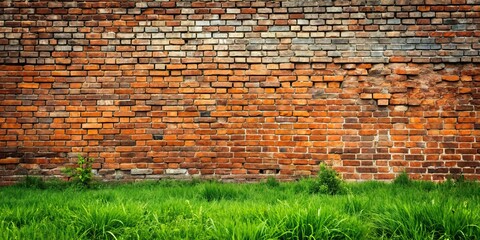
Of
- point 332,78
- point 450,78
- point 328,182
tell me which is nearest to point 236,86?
point 332,78

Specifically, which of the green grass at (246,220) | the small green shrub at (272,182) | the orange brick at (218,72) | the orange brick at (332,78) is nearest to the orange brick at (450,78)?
the orange brick at (332,78)

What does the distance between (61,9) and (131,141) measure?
218 centimetres

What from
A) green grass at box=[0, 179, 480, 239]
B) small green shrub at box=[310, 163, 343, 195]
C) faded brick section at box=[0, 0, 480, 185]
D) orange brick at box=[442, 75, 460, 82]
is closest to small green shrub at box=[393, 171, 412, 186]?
faded brick section at box=[0, 0, 480, 185]

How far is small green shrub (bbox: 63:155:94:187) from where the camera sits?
4.66m

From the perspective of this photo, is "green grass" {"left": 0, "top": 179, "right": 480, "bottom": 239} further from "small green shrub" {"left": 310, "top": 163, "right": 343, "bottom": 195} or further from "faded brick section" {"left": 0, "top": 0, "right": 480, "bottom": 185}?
"faded brick section" {"left": 0, "top": 0, "right": 480, "bottom": 185}

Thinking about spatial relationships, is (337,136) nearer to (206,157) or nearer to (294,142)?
(294,142)

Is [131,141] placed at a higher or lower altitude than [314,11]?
lower

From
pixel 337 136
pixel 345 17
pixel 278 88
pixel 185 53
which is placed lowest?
pixel 337 136

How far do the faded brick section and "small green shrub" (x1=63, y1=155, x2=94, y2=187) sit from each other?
0.50 ft

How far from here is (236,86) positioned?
195 inches

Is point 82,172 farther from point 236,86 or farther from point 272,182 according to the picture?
point 272,182

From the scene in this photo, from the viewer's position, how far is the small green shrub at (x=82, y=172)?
4660mm

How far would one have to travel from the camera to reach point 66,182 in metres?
4.76

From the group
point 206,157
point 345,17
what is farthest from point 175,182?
point 345,17
